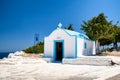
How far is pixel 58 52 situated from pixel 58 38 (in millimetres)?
1569

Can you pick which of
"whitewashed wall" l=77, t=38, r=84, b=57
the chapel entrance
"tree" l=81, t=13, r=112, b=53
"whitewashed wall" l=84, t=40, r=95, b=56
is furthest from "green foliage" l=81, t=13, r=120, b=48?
the chapel entrance

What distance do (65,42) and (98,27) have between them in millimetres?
6574

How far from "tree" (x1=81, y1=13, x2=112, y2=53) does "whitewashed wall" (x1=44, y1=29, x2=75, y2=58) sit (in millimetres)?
5953

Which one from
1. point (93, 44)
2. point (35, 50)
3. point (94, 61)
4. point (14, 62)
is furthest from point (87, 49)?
point (35, 50)

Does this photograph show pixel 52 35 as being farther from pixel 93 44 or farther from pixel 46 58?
pixel 93 44

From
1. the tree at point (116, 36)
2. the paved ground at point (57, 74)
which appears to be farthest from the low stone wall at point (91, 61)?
the tree at point (116, 36)

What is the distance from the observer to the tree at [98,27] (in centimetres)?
2542

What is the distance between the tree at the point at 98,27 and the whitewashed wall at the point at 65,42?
5953 mm

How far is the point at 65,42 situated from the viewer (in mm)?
21031

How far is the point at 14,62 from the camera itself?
18.5m

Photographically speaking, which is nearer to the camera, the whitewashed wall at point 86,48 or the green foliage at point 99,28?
the whitewashed wall at point 86,48

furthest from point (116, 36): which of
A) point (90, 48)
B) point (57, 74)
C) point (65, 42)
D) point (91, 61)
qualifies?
point (57, 74)

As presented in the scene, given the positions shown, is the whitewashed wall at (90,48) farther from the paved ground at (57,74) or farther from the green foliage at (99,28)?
the paved ground at (57,74)

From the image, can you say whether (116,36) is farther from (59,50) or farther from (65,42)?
(65,42)
